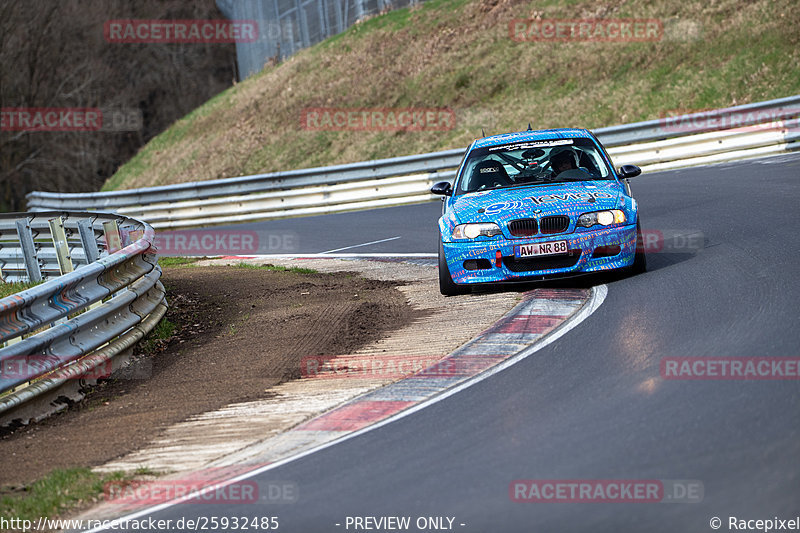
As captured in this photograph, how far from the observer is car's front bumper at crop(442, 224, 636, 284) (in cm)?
966

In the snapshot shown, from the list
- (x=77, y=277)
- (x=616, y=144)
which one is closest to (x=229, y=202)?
(x=616, y=144)

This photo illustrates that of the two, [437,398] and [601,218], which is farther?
[601,218]

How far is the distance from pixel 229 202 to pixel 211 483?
19.8 meters

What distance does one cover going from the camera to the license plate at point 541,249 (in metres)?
9.63

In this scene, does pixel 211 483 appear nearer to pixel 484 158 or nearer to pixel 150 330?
pixel 150 330

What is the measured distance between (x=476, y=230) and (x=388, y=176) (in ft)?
43.2

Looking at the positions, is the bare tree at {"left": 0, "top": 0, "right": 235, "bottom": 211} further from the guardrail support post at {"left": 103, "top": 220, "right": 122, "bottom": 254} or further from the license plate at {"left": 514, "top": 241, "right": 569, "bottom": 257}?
the license plate at {"left": 514, "top": 241, "right": 569, "bottom": 257}

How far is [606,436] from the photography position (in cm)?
540

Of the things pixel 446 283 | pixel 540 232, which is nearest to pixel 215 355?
pixel 446 283

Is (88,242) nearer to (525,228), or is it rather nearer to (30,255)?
(30,255)

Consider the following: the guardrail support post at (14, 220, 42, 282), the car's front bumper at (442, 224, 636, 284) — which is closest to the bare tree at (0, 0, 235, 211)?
the guardrail support post at (14, 220, 42, 282)

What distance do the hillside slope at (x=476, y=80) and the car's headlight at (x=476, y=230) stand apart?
14992 mm

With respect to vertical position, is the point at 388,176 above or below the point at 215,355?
above

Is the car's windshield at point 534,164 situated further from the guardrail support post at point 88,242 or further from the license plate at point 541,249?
the guardrail support post at point 88,242
